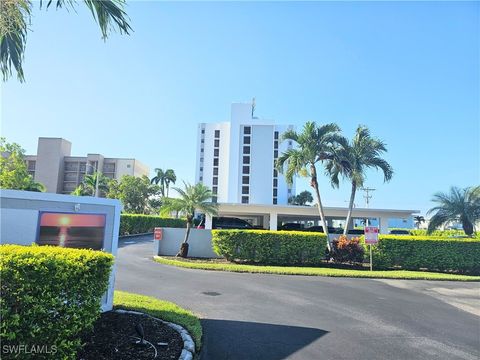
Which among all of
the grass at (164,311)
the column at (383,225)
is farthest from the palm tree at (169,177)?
the grass at (164,311)

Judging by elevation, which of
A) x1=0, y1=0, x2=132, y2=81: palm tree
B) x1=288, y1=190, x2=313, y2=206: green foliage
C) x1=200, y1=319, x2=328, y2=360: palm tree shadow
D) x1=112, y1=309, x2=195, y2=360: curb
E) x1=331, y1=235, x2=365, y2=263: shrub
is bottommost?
x1=200, y1=319, x2=328, y2=360: palm tree shadow

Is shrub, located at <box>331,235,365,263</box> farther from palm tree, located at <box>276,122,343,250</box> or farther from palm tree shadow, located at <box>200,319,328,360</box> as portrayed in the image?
palm tree shadow, located at <box>200,319,328,360</box>

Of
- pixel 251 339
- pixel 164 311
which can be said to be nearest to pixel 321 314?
pixel 251 339

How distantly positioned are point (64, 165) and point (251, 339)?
A: 93347 millimetres

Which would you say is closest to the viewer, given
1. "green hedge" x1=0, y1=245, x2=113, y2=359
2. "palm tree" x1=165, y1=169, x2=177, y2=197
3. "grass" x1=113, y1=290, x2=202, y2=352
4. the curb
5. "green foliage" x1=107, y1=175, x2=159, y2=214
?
"green hedge" x1=0, y1=245, x2=113, y2=359

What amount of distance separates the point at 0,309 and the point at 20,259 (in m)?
0.52

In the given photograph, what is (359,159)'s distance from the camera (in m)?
19.7

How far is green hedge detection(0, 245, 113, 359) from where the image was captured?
3643mm

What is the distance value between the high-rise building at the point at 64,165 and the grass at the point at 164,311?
77.3 meters

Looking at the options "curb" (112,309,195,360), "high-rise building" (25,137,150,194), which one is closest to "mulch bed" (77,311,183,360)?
"curb" (112,309,195,360)

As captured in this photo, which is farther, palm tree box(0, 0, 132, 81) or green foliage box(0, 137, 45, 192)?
green foliage box(0, 137, 45, 192)

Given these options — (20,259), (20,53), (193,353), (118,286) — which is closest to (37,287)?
(20,259)

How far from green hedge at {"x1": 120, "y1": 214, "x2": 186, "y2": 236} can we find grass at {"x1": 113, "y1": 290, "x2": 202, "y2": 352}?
26524 mm

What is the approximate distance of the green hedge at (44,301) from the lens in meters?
3.64
